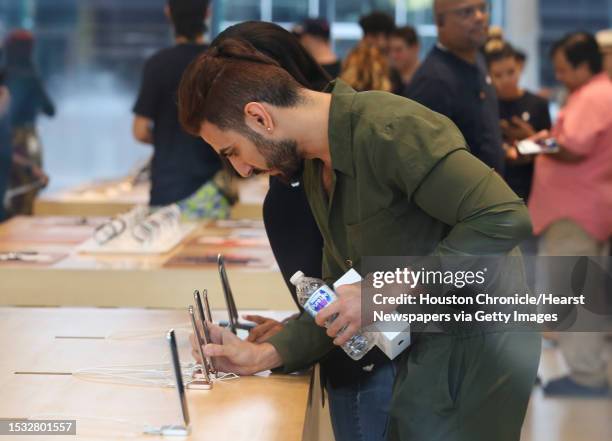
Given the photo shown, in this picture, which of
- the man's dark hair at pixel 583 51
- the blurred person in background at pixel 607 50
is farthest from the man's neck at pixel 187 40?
the blurred person in background at pixel 607 50

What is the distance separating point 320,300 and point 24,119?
4.71 metres

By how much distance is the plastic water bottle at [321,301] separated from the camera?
164 cm

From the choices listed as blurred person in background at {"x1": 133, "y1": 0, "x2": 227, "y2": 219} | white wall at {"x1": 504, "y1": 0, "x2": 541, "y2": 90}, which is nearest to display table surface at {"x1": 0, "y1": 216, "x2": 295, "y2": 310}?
blurred person in background at {"x1": 133, "y1": 0, "x2": 227, "y2": 219}

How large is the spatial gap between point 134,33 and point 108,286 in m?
6.94

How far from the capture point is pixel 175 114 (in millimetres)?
3826

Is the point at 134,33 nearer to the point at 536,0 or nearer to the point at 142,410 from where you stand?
the point at 536,0

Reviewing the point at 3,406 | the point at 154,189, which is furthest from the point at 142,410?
the point at 154,189

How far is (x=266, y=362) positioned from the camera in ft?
6.25

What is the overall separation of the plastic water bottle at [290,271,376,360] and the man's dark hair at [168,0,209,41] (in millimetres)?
2206

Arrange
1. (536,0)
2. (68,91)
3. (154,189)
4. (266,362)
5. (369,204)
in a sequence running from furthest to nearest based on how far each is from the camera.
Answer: (68,91) → (536,0) → (154,189) → (266,362) → (369,204)

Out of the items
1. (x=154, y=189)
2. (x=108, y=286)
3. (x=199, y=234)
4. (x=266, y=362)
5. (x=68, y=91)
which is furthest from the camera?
(x=68, y=91)

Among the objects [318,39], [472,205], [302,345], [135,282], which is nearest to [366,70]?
[318,39]

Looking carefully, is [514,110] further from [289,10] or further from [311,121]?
[289,10]

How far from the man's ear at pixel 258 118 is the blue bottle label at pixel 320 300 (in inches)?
11.0
